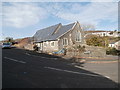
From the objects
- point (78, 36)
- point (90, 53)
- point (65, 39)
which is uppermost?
point (78, 36)

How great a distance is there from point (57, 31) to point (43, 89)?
3197 cm

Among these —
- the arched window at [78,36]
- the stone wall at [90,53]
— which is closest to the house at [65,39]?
the arched window at [78,36]

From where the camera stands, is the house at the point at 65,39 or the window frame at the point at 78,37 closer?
the house at the point at 65,39

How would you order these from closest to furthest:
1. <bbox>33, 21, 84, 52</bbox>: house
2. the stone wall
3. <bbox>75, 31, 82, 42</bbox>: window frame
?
the stone wall
<bbox>33, 21, 84, 52</bbox>: house
<bbox>75, 31, 82, 42</bbox>: window frame

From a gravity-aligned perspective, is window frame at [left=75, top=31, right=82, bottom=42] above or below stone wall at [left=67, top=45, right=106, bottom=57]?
above

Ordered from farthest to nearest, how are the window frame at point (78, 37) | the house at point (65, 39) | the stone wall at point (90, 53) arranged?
1. the window frame at point (78, 37)
2. the house at point (65, 39)
3. the stone wall at point (90, 53)

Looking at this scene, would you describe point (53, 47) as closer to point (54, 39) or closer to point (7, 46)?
point (54, 39)

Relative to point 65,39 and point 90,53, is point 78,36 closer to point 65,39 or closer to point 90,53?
point 65,39

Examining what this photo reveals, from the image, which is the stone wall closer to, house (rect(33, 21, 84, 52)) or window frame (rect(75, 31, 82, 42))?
house (rect(33, 21, 84, 52))

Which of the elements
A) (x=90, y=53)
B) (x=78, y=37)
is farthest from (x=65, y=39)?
(x=90, y=53)

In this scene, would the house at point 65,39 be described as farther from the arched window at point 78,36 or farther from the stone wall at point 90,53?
the stone wall at point 90,53

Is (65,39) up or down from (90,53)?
up

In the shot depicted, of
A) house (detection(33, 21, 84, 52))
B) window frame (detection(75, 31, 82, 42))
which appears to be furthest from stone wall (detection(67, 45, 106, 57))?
window frame (detection(75, 31, 82, 42))

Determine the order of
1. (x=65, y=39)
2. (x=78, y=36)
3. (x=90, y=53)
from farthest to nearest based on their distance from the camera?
(x=78, y=36)
(x=65, y=39)
(x=90, y=53)
